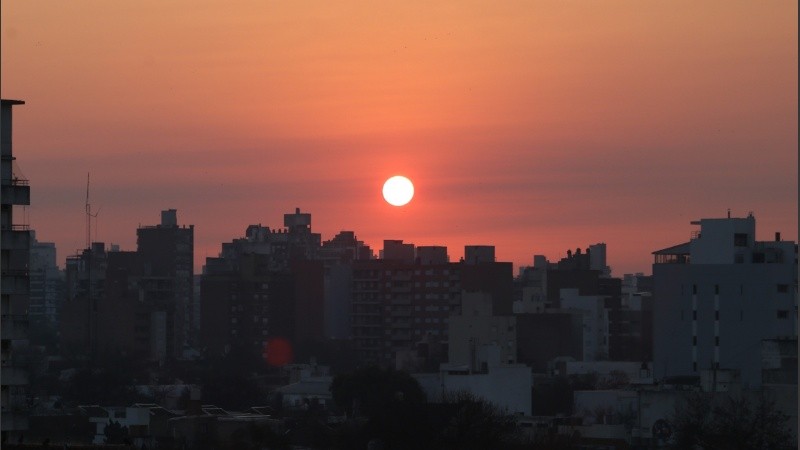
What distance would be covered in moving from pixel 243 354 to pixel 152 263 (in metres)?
30.2

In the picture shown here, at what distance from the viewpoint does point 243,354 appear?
112125mm

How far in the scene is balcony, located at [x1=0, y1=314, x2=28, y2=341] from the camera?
1208 inches

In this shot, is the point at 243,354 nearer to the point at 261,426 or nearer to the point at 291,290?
the point at 291,290

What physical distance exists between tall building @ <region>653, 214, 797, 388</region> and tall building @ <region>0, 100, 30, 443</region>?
1502 inches

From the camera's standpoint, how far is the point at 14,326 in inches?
1246

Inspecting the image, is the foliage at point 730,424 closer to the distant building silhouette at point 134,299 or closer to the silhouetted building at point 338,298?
the distant building silhouette at point 134,299

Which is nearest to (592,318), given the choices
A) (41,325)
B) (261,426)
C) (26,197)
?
→ (41,325)

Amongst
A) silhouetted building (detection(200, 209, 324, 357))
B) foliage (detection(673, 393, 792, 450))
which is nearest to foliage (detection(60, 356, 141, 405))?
foliage (detection(673, 393, 792, 450))

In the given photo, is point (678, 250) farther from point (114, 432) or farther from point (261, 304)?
point (261, 304)

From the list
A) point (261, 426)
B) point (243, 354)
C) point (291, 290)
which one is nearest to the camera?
point (261, 426)

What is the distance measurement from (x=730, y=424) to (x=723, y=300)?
2304cm

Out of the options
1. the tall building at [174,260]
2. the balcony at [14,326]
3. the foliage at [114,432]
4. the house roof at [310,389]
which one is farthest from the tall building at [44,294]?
the balcony at [14,326]

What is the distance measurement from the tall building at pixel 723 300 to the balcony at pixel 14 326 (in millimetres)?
37818

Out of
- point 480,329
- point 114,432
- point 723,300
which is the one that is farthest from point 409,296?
point 114,432
